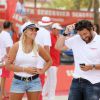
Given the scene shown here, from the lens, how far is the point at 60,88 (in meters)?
10.9

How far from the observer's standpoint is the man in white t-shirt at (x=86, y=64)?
5527 millimetres

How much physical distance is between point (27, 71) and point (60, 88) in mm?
5197

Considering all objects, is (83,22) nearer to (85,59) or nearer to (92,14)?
(85,59)

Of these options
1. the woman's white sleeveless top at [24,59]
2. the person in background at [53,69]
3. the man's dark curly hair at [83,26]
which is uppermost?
the man's dark curly hair at [83,26]

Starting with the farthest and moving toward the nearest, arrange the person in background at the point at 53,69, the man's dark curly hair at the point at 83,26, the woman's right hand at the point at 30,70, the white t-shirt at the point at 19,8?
the white t-shirt at the point at 19,8
the person in background at the point at 53,69
the woman's right hand at the point at 30,70
the man's dark curly hair at the point at 83,26

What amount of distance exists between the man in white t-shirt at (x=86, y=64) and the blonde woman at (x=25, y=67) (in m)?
0.55

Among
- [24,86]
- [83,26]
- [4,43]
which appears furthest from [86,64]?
[4,43]

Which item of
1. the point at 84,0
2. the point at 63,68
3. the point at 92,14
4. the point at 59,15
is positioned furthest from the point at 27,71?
the point at 84,0

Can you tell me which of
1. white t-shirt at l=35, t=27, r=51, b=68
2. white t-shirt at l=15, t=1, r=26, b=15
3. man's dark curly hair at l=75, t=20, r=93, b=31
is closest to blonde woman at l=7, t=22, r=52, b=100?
man's dark curly hair at l=75, t=20, r=93, b=31

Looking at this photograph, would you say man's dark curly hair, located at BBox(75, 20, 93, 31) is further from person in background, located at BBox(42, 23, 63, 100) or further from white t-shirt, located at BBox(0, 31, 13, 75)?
white t-shirt, located at BBox(0, 31, 13, 75)

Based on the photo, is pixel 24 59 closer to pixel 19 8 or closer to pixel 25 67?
pixel 25 67

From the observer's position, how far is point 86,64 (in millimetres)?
5551

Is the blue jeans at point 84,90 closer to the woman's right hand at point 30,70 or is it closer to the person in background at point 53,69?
the woman's right hand at point 30,70

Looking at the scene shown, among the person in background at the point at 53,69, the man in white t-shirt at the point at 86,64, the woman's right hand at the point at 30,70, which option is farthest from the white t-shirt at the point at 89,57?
the person in background at the point at 53,69
